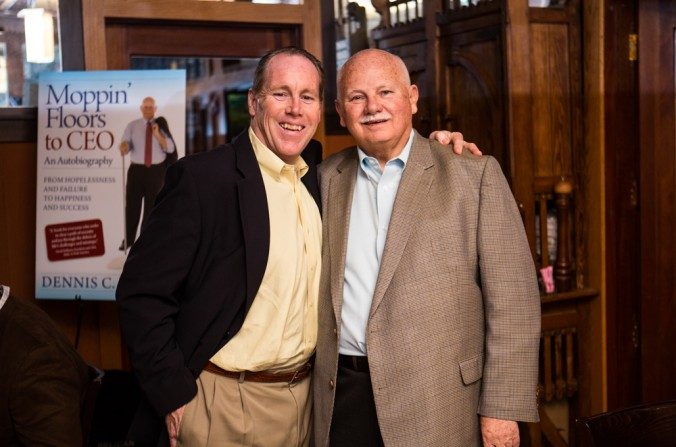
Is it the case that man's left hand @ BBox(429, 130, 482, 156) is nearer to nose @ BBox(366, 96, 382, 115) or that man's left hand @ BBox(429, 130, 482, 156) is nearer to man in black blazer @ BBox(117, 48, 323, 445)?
nose @ BBox(366, 96, 382, 115)

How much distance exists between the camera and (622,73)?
11.6 feet

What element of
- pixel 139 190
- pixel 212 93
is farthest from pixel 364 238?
pixel 212 93

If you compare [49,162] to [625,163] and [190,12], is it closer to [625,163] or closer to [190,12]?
[190,12]

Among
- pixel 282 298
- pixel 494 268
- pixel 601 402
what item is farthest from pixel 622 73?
pixel 282 298

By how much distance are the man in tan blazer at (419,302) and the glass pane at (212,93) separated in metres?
1.79

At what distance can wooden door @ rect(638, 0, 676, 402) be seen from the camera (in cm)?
351

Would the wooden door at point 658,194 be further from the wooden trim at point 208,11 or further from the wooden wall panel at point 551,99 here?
the wooden trim at point 208,11

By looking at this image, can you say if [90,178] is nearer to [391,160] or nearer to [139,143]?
[139,143]

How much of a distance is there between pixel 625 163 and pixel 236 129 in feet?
6.35

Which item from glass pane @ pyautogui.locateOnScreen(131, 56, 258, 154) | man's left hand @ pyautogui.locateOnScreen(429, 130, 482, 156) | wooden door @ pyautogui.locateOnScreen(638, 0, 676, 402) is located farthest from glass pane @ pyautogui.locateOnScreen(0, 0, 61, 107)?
wooden door @ pyautogui.locateOnScreen(638, 0, 676, 402)

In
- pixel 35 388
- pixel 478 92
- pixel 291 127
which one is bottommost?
pixel 35 388

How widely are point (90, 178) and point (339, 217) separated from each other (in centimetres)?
146

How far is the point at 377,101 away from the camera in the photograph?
2.11 meters

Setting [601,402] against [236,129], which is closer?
[601,402]
